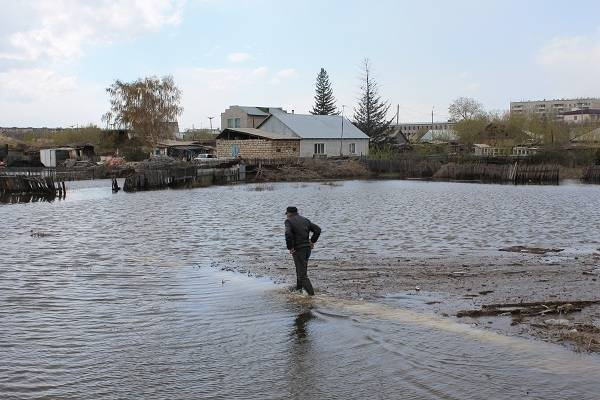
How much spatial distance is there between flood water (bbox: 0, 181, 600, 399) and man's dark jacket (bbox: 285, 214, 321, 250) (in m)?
1.19

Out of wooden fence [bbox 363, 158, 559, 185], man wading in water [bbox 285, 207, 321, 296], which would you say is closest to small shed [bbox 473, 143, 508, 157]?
wooden fence [bbox 363, 158, 559, 185]

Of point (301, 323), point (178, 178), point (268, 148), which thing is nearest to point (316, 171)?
point (268, 148)

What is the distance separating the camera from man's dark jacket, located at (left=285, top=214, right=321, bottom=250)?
1152 centimetres

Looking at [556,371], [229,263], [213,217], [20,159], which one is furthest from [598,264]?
[20,159]

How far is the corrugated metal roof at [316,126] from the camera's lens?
237 feet

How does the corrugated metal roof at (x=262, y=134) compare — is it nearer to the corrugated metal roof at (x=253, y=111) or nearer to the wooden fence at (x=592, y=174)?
the corrugated metal roof at (x=253, y=111)

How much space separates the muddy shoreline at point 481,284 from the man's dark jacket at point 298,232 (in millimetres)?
1565

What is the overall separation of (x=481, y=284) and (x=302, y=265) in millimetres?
4131

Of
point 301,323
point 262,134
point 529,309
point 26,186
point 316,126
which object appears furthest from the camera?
point 316,126

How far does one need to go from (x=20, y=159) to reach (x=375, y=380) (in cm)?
6830

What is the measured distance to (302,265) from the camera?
11.7m

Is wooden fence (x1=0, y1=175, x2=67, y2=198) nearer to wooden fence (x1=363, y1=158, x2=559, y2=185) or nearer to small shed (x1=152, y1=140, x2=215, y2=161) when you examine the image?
small shed (x1=152, y1=140, x2=215, y2=161)

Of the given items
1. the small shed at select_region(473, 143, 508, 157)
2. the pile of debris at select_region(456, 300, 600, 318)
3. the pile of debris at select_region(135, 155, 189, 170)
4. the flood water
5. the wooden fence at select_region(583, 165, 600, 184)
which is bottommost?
the flood water

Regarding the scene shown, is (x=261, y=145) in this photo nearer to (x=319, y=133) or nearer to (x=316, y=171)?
(x=319, y=133)
